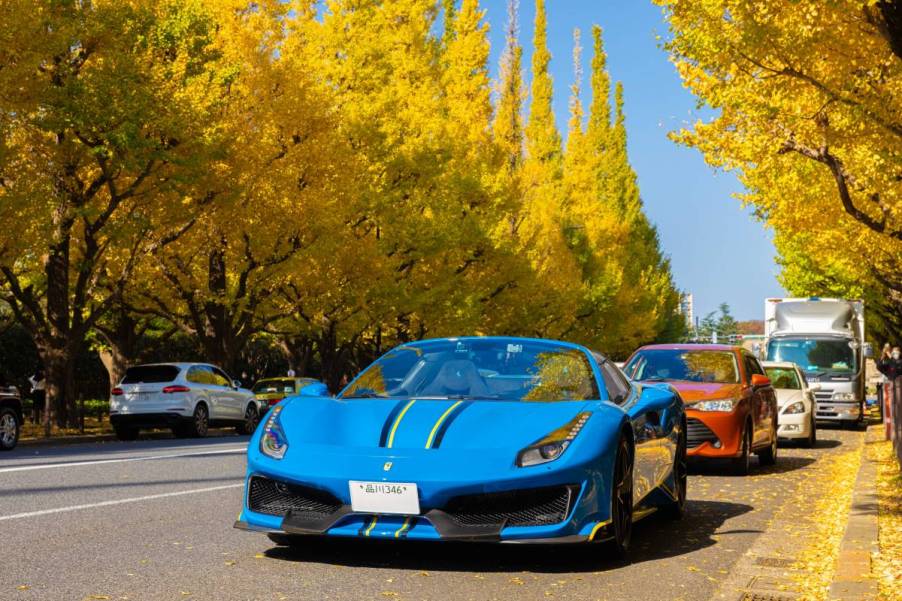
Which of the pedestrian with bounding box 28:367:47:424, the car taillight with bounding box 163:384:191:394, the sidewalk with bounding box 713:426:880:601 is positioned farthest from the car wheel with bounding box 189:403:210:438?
the sidewalk with bounding box 713:426:880:601

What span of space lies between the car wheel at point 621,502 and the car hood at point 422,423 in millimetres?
375

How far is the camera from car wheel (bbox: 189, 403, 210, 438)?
2644 centimetres

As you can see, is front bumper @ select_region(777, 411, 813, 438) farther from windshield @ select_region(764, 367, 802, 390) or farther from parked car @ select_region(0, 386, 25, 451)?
parked car @ select_region(0, 386, 25, 451)

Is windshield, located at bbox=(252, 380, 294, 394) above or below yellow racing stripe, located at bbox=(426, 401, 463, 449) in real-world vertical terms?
below

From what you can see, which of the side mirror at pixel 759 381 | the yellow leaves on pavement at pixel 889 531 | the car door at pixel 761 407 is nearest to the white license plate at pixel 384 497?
the yellow leaves on pavement at pixel 889 531

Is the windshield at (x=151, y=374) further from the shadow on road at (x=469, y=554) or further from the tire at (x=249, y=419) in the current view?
the shadow on road at (x=469, y=554)

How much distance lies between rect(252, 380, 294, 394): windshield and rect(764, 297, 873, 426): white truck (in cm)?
1206

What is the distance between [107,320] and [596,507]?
106ft

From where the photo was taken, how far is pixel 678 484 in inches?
381

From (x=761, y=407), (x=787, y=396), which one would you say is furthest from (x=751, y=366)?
(x=787, y=396)

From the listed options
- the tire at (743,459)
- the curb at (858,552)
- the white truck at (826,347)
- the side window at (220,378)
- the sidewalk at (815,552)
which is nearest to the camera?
the curb at (858,552)

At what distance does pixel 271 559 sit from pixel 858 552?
3.53 meters

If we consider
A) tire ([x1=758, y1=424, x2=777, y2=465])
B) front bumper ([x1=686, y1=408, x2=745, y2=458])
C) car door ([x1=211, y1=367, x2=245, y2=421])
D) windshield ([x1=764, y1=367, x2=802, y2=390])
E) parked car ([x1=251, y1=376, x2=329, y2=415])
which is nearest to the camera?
front bumper ([x1=686, y1=408, x2=745, y2=458])

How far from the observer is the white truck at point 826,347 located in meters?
29.4
